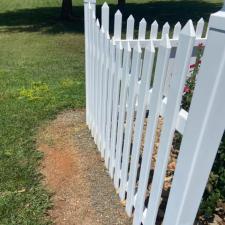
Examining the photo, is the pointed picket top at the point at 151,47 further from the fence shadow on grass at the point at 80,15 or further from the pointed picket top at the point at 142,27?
the fence shadow on grass at the point at 80,15

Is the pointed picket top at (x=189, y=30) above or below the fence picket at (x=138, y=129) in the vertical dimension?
above

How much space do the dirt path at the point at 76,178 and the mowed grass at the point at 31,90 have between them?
5.3 inches

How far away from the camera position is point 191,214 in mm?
1783

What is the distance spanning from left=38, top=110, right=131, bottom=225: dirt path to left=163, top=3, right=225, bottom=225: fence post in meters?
1.23

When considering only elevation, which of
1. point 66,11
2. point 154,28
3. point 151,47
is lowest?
point 66,11

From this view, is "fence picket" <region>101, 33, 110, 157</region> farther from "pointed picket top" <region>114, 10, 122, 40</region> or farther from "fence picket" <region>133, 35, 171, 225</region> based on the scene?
"fence picket" <region>133, 35, 171, 225</region>

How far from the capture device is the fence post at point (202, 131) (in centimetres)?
138

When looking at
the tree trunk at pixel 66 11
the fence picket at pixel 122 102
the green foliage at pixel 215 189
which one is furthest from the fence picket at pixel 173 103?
the tree trunk at pixel 66 11

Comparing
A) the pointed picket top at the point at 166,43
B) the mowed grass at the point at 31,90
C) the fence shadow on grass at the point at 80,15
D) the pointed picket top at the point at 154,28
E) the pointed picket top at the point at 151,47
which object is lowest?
the fence shadow on grass at the point at 80,15

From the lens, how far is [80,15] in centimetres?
1484

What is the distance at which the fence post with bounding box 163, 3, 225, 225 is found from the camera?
1.38 meters

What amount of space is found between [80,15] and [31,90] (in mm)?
9823

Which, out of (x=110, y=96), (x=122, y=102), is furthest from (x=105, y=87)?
(x=122, y=102)

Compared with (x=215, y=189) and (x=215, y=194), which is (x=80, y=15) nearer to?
(x=215, y=189)
